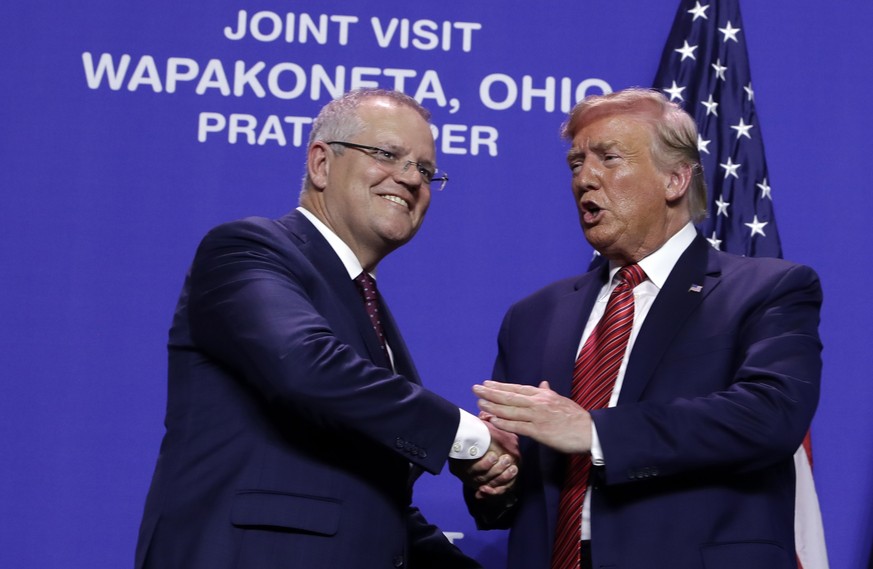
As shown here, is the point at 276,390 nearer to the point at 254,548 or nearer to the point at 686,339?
the point at 254,548

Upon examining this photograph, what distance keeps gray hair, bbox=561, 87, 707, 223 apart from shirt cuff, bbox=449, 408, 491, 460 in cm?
86

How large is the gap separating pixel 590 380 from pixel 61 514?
77.0 inches

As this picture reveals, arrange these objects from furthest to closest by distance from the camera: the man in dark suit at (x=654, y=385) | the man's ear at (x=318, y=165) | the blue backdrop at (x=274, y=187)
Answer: the blue backdrop at (x=274, y=187) < the man's ear at (x=318, y=165) < the man in dark suit at (x=654, y=385)

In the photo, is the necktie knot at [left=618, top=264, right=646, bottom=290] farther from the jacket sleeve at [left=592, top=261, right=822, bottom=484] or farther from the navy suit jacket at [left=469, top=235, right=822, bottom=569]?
the jacket sleeve at [left=592, top=261, right=822, bottom=484]

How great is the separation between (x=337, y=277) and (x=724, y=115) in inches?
76.0

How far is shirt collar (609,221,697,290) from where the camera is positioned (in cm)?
270

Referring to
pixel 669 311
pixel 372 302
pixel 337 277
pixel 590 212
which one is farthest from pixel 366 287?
pixel 669 311

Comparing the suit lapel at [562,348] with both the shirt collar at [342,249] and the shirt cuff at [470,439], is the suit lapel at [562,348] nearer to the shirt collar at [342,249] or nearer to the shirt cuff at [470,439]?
the shirt cuff at [470,439]

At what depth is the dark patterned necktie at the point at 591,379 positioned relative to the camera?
2463 millimetres

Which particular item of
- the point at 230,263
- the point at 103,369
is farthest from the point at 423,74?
the point at 230,263

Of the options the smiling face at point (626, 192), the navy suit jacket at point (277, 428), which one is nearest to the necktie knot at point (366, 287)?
the navy suit jacket at point (277, 428)

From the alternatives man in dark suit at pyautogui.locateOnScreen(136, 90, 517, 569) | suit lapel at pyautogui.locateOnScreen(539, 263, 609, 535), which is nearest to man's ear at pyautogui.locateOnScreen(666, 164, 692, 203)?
suit lapel at pyautogui.locateOnScreen(539, 263, 609, 535)

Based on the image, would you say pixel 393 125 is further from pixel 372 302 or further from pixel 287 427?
pixel 287 427

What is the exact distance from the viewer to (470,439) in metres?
2.39
